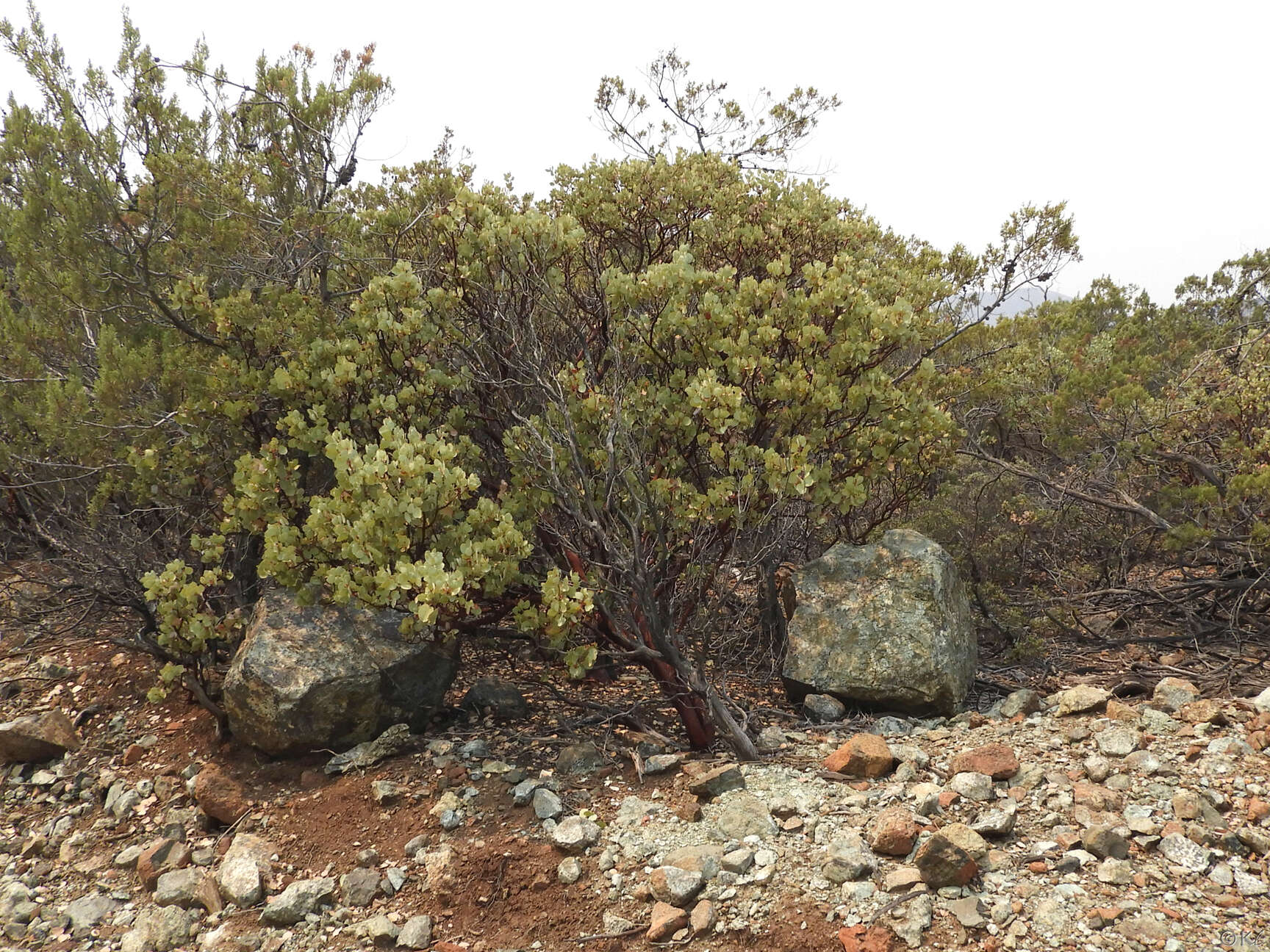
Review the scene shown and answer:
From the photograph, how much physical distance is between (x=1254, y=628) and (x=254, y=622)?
7.72 metres

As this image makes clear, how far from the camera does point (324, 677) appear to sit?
483 cm

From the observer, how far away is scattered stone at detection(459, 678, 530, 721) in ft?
18.4

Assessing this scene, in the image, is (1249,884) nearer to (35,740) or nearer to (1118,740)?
(1118,740)

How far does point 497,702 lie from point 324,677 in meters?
1.29

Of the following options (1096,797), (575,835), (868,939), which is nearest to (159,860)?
(575,835)

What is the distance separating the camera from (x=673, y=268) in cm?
490

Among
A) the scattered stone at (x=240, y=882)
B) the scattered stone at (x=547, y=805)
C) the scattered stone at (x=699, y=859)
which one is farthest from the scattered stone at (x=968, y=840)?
the scattered stone at (x=240, y=882)

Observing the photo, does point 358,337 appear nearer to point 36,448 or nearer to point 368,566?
point 368,566

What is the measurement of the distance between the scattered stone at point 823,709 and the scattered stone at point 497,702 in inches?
81.5

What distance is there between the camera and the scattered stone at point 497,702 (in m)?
5.60

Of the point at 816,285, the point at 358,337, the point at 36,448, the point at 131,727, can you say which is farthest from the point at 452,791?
the point at 36,448

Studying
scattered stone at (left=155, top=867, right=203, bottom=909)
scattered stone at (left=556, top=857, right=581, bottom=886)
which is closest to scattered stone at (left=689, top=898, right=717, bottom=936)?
scattered stone at (left=556, top=857, right=581, bottom=886)

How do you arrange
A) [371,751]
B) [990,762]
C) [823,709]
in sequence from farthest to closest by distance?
[823,709], [371,751], [990,762]

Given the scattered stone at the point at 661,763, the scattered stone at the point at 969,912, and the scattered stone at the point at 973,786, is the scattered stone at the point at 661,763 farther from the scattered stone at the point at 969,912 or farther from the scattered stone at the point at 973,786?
the scattered stone at the point at 969,912
